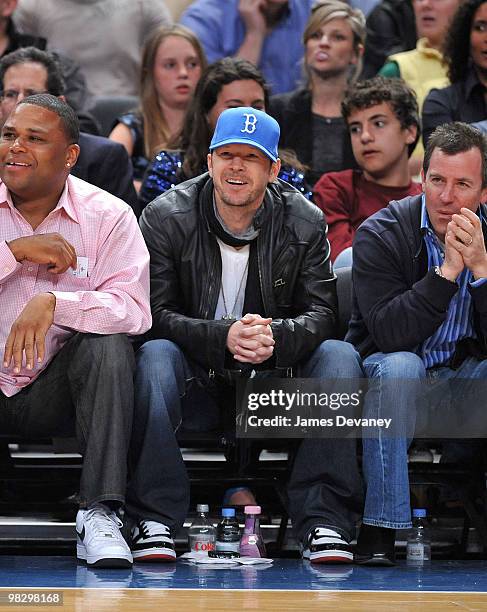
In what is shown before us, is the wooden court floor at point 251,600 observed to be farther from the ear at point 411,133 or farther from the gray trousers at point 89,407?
the ear at point 411,133

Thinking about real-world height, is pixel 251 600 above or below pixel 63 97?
below

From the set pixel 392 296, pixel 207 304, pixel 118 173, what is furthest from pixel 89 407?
pixel 118 173

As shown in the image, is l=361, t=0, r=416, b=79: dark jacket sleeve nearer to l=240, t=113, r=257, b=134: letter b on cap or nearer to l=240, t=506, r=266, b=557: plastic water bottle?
l=240, t=113, r=257, b=134: letter b on cap

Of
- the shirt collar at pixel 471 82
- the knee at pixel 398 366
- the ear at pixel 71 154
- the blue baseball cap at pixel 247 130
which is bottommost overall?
the knee at pixel 398 366

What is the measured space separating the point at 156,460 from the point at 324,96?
251 cm

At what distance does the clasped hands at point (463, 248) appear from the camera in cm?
370

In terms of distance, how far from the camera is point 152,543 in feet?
11.5


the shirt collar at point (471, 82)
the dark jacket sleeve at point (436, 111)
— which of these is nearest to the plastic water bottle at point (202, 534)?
the dark jacket sleeve at point (436, 111)

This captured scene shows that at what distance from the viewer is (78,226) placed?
3.76 meters

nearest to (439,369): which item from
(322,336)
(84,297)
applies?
(322,336)

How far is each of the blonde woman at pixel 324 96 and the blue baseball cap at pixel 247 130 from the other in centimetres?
144

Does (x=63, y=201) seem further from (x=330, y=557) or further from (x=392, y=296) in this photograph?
A: (x=330, y=557)

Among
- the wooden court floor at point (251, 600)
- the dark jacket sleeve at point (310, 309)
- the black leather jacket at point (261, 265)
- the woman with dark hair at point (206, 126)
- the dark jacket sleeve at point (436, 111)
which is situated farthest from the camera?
the dark jacket sleeve at point (436, 111)

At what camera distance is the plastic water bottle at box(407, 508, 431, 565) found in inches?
145
